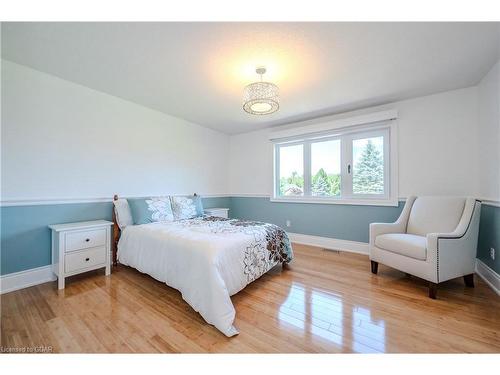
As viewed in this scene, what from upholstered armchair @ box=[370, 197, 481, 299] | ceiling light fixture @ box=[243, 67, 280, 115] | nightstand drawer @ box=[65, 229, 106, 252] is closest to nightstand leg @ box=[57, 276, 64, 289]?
nightstand drawer @ box=[65, 229, 106, 252]

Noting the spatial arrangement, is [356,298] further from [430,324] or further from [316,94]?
[316,94]

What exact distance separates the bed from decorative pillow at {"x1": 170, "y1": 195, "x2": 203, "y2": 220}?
43cm

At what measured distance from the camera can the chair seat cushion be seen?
1935mm

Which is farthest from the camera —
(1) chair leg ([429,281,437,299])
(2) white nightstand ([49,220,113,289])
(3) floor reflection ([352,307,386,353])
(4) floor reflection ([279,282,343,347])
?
(2) white nightstand ([49,220,113,289])

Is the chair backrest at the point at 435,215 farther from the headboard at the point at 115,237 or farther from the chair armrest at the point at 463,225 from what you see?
the headboard at the point at 115,237

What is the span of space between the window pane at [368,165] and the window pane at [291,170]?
0.93 metres

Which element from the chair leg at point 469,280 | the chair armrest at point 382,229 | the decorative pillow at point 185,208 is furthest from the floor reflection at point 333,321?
the decorative pillow at point 185,208

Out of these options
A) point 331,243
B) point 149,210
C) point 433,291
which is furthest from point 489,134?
point 149,210

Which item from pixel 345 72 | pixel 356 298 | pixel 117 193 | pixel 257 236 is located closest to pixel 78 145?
pixel 117 193

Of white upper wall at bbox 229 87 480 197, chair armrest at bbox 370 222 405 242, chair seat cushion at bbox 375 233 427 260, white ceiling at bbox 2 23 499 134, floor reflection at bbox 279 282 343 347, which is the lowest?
floor reflection at bbox 279 282 343 347

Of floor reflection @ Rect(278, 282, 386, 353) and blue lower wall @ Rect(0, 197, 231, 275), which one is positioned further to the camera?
blue lower wall @ Rect(0, 197, 231, 275)

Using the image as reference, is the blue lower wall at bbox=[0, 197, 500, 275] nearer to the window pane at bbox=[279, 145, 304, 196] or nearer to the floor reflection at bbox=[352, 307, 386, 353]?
the window pane at bbox=[279, 145, 304, 196]

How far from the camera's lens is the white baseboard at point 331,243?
125 inches

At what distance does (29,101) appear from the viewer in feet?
7.01
